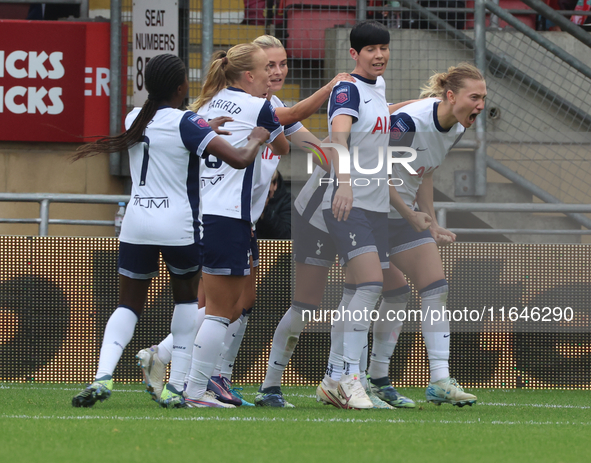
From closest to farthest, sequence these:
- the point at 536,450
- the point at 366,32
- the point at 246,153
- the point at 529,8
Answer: the point at 536,450
the point at 246,153
the point at 366,32
the point at 529,8

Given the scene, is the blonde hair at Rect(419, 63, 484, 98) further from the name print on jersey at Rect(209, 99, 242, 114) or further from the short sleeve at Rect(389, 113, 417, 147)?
the name print on jersey at Rect(209, 99, 242, 114)

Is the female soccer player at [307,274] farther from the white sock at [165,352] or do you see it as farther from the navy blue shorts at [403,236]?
the white sock at [165,352]

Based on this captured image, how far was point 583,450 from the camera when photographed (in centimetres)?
359

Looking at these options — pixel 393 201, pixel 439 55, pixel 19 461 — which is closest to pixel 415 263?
pixel 393 201

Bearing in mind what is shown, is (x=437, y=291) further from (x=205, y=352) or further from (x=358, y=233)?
(x=205, y=352)

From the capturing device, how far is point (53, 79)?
9789mm

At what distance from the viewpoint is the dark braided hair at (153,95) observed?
4645mm

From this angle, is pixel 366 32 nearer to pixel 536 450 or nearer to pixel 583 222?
pixel 536 450

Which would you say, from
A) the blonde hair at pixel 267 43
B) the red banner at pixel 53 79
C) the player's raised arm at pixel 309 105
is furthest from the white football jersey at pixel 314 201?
the red banner at pixel 53 79

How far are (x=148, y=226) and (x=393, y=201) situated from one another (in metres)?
1.40

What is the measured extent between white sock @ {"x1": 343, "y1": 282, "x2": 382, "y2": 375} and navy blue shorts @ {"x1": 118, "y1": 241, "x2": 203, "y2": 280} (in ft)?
2.71

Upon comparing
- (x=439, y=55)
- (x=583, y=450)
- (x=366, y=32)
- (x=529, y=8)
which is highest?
(x=529, y=8)

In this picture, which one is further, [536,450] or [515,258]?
[515,258]

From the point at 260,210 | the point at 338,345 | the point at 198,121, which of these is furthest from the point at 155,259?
the point at 338,345
